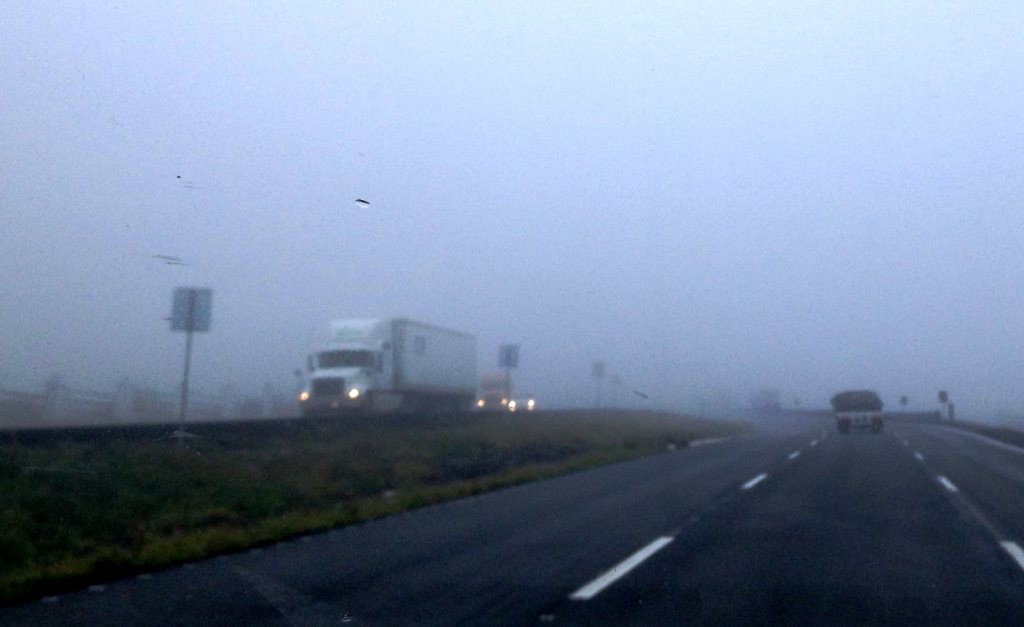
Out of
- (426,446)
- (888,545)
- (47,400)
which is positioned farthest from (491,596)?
(426,446)

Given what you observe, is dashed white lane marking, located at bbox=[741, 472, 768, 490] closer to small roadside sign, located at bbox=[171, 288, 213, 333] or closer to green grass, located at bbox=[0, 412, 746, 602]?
green grass, located at bbox=[0, 412, 746, 602]

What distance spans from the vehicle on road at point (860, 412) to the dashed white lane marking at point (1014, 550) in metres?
47.0

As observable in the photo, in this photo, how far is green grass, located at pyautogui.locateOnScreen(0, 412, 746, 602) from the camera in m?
11.8

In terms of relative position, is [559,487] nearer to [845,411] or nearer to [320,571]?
[320,571]

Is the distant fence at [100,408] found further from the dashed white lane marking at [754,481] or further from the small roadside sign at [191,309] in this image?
the dashed white lane marking at [754,481]

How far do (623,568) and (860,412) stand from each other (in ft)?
165

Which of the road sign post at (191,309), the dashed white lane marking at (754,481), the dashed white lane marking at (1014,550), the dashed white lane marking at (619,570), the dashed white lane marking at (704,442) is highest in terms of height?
the road sign post at (191,309)

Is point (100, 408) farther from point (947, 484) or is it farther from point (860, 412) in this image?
point (860, 412)

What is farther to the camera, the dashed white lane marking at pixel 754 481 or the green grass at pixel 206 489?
the dashed white lane marking at pixel 754 481

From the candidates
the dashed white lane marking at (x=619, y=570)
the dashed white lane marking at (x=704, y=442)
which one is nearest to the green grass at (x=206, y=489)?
the dashed white lane marking at (x=619, y=570)

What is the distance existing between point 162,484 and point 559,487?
8.06 meters

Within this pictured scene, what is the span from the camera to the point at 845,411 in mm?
59281

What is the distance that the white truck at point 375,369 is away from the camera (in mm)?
36688

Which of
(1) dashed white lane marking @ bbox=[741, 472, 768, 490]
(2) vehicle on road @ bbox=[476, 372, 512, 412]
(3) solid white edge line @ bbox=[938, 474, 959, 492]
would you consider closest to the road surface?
(3) solid white edge line @ bbox=[938, 474, 959, 492]
